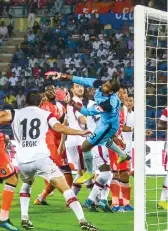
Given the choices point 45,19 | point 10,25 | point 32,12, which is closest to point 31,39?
point 10,25

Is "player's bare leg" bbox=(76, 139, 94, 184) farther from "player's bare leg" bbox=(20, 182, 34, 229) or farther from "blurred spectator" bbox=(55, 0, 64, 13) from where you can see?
"blurred spectator" bbox=(55, 0, 64, 13)

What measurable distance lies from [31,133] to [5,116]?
1.62 ft

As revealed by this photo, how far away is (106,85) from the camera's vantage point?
1240cm

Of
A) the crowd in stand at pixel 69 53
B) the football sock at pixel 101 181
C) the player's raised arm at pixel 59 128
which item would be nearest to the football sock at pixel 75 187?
the football sock at pixel 101 181

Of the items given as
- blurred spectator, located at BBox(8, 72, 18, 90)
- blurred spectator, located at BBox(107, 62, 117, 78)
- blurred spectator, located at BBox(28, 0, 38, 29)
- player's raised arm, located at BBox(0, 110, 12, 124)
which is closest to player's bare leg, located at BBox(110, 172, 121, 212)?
player's raised arm, located at BBox(0, 110, 12, 124)

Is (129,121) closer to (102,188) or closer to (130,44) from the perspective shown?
(102,188)

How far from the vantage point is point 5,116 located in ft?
34.6

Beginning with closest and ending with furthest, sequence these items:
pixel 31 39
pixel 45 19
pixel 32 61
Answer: pixel 32 61, pixel 31 39, pixel 45 19

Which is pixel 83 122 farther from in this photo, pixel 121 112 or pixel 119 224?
pixel 119 224

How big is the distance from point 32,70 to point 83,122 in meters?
15.8

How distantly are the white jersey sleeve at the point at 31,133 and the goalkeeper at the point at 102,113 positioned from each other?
1690 millimetres

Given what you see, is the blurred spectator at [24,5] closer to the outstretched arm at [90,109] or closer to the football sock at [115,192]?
the football sock at [115,192]

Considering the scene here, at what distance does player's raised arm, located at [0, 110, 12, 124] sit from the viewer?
34.5 feet

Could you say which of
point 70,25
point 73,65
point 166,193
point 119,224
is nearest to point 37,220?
point 119,224
